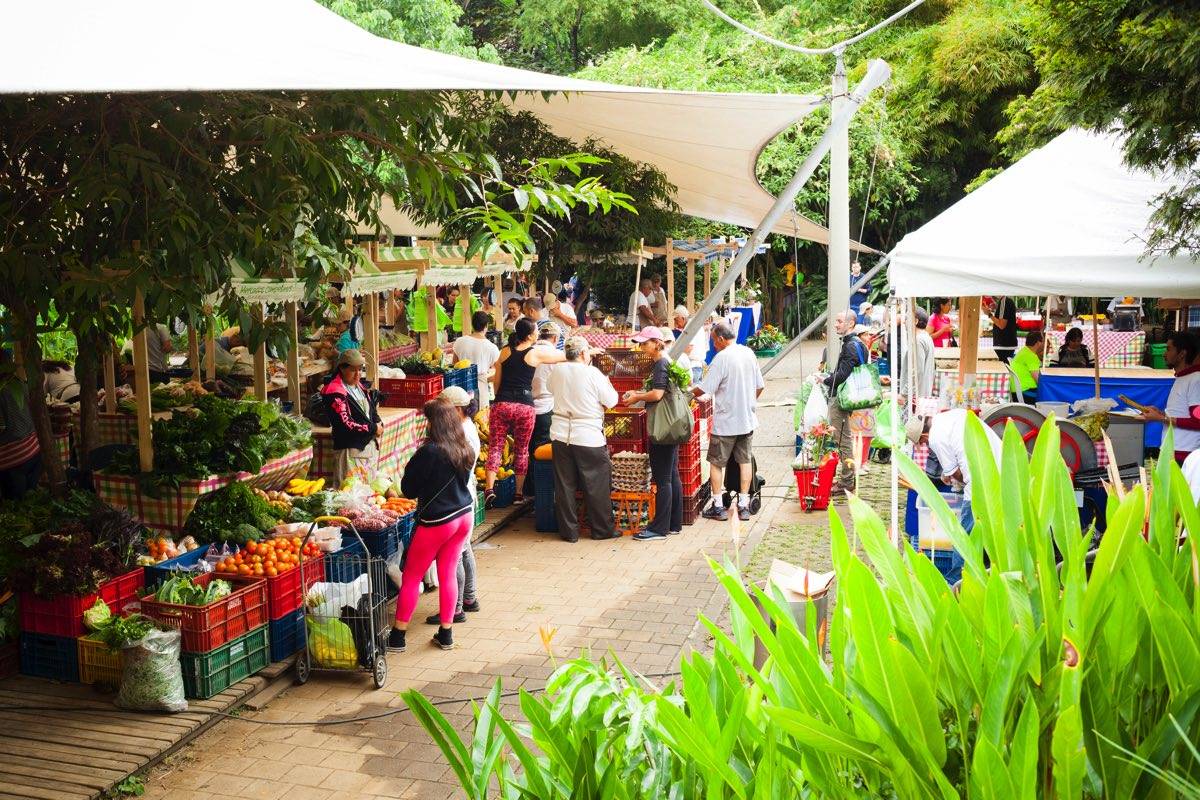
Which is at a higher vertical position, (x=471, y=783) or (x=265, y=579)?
(x=471, y=783)

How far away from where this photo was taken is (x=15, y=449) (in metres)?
8.76

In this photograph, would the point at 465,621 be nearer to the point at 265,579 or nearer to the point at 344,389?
the point at 265,579

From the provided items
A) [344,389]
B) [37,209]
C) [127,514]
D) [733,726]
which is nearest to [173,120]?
[37,209]

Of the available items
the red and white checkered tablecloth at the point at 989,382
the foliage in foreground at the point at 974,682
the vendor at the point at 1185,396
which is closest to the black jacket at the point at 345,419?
the vendor at the point at 1185,396

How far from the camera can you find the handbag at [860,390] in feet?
36.4

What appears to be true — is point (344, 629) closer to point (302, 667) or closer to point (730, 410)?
point (302, 667)

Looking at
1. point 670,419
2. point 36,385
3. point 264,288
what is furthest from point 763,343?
point 36,385

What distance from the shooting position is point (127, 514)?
23.1ft

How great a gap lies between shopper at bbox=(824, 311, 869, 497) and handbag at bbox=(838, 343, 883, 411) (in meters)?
0.07

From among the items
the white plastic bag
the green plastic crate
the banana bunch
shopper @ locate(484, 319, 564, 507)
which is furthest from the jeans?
the green plastic crate

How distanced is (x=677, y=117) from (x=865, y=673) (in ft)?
24.6

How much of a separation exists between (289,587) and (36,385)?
206 cm

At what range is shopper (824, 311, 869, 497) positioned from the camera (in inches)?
441

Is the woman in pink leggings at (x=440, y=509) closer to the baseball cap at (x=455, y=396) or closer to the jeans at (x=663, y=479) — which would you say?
the baseball cap at (x=455, y=396)
